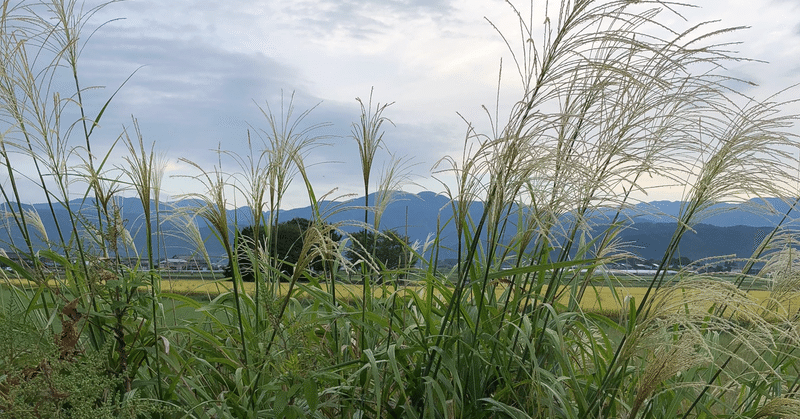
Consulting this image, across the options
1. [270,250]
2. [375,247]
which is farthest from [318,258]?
[270,250]

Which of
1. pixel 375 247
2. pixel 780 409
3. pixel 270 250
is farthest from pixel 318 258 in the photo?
pixel 780 409

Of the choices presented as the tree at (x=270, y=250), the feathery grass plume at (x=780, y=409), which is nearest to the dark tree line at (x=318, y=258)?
the tree at (x=270, y=250)

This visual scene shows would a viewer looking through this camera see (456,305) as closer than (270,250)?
Yes

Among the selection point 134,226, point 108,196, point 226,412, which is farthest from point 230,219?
point 134,226

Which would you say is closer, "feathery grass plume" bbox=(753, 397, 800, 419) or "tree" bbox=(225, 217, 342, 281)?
"feathery grass plume" bbox=(753, 397, 800, 419)

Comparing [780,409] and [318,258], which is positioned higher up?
[318,258]

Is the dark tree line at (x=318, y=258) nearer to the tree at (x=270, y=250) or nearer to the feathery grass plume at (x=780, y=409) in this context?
the tree at (x=270, y=250)

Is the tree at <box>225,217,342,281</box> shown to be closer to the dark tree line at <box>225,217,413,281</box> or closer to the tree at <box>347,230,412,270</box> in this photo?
the dark tree line at <box>225,217,413,281</box>

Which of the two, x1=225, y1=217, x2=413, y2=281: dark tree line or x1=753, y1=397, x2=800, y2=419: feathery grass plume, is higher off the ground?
x1=225, y1=217, x2=413, y2=281: dark tree line

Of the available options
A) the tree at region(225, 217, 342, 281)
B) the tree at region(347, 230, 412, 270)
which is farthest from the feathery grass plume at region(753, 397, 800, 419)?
the tree at region(225, 217, 342, 281)

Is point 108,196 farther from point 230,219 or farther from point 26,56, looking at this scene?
point 26,56

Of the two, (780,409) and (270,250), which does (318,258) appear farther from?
(780,409)

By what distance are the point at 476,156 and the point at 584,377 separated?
4.87ft

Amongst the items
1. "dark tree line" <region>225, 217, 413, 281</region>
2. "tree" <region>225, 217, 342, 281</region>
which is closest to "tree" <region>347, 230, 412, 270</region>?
"dark tree line" <region>225, 217, 413, 281</region>
